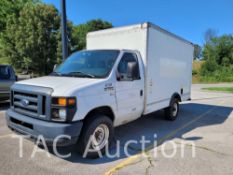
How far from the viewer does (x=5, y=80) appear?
8625mm

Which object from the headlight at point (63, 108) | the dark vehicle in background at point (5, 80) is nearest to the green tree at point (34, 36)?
the dark vehicle in background at point (5, 80)

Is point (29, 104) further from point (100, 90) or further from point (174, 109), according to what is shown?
point (174, 109)

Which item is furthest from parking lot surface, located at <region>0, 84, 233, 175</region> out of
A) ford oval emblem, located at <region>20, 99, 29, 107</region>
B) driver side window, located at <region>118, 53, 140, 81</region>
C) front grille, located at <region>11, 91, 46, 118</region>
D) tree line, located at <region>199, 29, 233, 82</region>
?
tree line, located at <region>199, 29, 233, 82</region>

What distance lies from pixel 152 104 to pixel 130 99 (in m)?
1.16

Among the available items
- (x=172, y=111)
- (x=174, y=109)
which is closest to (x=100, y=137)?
(x=172, y=111)

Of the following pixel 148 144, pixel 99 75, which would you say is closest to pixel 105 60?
pixel 99 75

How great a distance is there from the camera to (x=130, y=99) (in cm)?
477

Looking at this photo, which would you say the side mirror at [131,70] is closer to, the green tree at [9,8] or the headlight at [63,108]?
the headlight at [63,108]

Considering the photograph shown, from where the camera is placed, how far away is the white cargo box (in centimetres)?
529

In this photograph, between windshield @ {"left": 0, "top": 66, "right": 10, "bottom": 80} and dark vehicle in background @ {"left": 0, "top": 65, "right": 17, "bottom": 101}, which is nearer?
dark vehicle in background @ {"left": 0, "top": 65, "right": 17, "bottom": 101}

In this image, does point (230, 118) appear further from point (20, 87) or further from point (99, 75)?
point (20, 87)

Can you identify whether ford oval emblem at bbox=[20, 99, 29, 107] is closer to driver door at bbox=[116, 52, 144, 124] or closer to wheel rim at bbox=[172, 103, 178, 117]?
driver door at bbox=[116, 52, 144, 124]

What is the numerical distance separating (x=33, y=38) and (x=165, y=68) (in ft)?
79.2

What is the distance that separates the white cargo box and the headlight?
2.41 m
